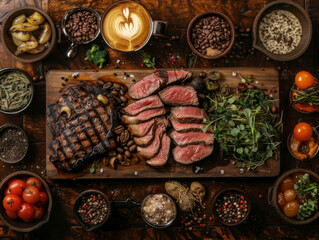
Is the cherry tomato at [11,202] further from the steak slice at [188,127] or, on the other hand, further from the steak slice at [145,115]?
the steak slice at [188,127]

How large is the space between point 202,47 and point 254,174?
1.52 meters

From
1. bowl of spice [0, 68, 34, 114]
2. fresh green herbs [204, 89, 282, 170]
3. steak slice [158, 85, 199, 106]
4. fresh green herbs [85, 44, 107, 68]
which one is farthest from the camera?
fresh green herbs [85, 44, 107, 68]

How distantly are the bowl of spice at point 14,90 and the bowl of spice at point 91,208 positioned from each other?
121 centimetres

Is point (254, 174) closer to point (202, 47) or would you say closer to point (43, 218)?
point (202, 47)

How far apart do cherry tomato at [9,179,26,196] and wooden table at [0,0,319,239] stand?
1.01 feet

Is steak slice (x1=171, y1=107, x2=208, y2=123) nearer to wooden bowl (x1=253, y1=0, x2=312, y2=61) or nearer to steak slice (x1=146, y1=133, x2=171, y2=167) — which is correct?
steak slice (x1=146, y1=133, x2=171, y2=167)

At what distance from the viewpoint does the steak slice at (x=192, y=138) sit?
358 centimetres

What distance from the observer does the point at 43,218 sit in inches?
146

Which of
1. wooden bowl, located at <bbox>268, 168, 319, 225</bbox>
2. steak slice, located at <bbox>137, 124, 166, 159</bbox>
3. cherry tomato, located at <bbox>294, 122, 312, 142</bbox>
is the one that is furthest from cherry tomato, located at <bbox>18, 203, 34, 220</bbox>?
cherry tomato, located at <bbox>294, 122, 312, 142</bbox>

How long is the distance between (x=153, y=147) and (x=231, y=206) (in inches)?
42.6

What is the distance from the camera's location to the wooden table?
386 centimetres

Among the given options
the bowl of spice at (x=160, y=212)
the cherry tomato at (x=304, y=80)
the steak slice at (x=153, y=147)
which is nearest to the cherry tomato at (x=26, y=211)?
the bowl of spice at (x=160, y=212)

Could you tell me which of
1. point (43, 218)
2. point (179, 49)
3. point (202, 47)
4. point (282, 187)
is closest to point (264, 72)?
point (202, 47)

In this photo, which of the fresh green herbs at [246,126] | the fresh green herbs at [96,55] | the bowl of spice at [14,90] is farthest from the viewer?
the fresh green herbs at [96,55]
